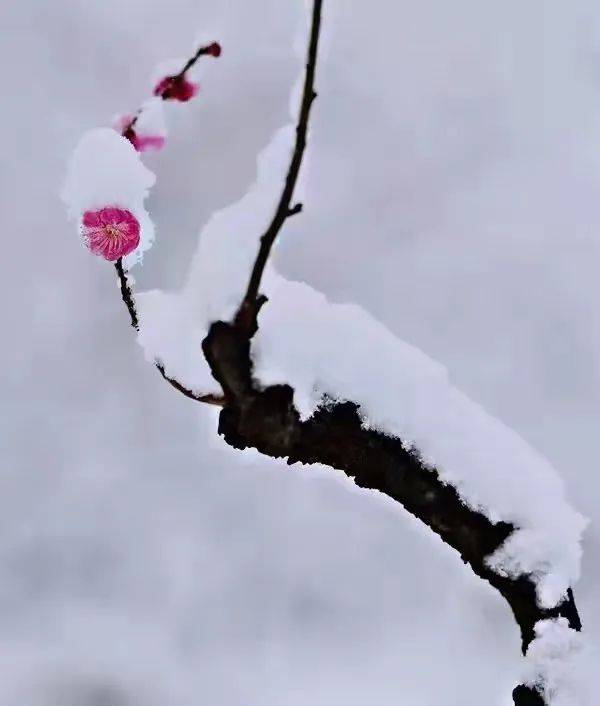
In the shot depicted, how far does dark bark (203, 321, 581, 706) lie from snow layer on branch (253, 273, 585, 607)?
3 cm

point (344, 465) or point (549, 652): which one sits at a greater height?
point (344, 465)

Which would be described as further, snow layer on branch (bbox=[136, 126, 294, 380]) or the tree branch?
the tree branch

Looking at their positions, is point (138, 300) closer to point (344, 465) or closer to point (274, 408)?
point (274, 408)

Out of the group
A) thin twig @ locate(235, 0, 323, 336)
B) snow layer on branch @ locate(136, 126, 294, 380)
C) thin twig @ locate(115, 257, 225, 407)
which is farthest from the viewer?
thin twig @ locate(115, 257, 225, 407)

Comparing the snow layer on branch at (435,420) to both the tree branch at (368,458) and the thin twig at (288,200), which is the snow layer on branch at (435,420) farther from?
the thin twig at (288,200)

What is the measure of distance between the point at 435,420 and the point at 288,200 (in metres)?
0.95

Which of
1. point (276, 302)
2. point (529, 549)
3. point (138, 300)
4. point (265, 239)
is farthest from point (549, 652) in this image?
point (138, 300)

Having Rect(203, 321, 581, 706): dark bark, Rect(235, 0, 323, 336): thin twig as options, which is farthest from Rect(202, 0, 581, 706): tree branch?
Rect(235, 0, 323, 336): thin twig

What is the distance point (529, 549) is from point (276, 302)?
3.80 ft

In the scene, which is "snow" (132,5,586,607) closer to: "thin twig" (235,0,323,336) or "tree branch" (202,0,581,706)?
"tree branch" (202,0,581,706)

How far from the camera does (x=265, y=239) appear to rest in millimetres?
1833

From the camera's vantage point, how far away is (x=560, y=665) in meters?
2.25

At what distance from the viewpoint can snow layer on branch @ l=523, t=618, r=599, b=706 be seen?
2.20 metres

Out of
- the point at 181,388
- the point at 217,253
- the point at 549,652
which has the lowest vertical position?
the point at 549,652
